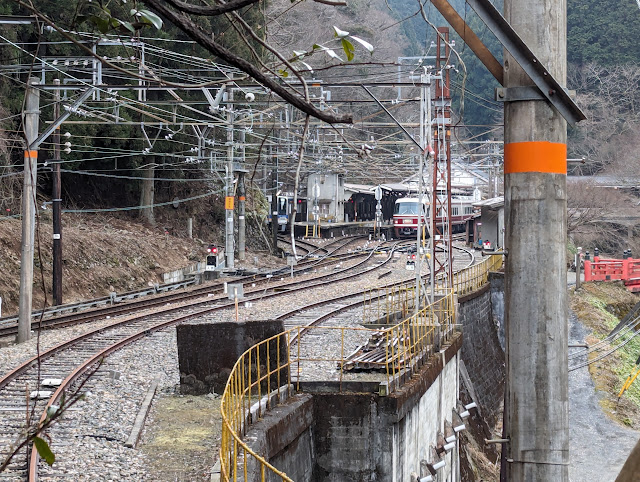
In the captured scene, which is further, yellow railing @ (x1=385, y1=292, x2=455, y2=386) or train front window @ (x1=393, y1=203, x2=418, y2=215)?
train front window @ (x1=393, y1=203, x2=418, y2=215)

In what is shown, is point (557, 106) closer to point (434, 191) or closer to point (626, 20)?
point (434, 191)

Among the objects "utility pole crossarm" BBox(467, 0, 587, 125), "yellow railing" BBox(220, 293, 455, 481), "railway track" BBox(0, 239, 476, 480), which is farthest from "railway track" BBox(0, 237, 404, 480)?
"utility pole crossarm" BBox(467, 0, 587, 125)

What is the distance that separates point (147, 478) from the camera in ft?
26.0

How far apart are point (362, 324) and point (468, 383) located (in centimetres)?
437

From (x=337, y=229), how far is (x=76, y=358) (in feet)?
140

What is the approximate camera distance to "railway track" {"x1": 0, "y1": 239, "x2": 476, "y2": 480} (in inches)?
346

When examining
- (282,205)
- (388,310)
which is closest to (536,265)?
(388,310)

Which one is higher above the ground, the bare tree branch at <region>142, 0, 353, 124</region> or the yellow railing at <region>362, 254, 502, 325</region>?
the bare tree branch at <region>142, 0, 353, 124</region>

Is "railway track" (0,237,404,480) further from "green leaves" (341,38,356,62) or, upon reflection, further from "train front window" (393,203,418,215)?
"train front window" (393,203,418,215)

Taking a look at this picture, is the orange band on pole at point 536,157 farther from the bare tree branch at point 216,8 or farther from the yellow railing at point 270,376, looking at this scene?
the yellow railing at point 270,376

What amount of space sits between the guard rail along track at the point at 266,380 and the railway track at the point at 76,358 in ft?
4.85

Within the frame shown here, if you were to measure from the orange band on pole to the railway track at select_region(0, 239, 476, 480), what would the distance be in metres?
2.69

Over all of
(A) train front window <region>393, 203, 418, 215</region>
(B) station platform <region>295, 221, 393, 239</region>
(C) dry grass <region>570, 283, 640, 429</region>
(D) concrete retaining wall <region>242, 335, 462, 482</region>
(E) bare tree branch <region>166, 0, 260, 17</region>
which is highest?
(E) bare tree branch <region>166, 0, 260, 17</region>

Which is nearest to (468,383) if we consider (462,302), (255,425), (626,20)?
(462,302)
